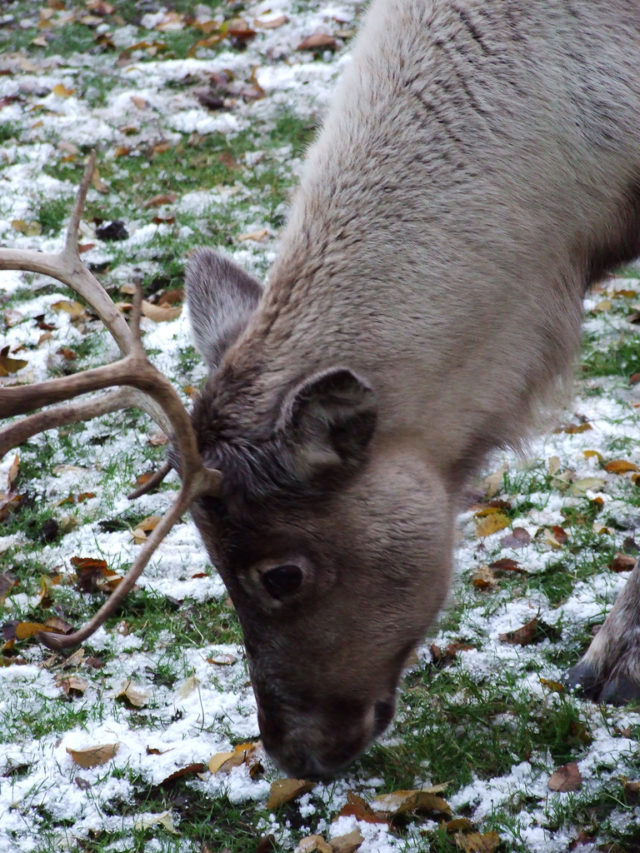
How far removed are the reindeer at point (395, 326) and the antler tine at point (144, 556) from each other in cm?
1

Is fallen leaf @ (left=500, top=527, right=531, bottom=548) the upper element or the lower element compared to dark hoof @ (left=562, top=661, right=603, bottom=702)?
lower

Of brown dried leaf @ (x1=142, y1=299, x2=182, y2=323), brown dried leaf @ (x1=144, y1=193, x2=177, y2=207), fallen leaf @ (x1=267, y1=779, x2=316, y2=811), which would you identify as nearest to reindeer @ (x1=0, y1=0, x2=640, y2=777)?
fallen leaf @ (x1=267, y1=779, x2=316, y2=811)

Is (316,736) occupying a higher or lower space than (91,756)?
higher

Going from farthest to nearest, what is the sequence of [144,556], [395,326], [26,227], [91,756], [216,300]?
1. [26,227]
2. [91,756]
3. [216,300]
4. [395,326]
5. [144,556]

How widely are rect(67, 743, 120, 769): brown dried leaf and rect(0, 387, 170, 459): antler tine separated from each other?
1.26 meters

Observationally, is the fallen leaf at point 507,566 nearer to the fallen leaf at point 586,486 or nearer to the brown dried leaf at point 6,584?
the fallen leaf at point 586,486

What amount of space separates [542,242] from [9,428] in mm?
1621

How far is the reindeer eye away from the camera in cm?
304

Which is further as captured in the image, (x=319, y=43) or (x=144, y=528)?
(x=319, y=43)

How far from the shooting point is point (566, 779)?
327cm

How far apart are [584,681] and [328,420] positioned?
60.9 inches

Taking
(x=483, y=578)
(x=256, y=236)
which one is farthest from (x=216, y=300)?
(x=256, y=236)

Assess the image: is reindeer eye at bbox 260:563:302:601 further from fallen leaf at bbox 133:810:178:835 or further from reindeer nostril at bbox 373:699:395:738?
fallen leaf at bbox 133:810:178:835

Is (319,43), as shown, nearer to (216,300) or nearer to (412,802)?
(216,300)
